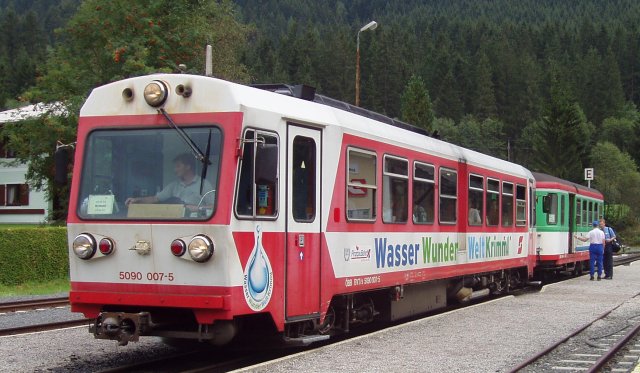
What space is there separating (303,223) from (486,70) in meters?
108

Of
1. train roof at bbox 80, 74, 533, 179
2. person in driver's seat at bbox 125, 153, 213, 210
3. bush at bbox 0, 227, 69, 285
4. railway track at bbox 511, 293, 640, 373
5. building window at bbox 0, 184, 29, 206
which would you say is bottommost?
railway track at bbox 511, 293, 640, 373

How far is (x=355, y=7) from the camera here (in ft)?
620

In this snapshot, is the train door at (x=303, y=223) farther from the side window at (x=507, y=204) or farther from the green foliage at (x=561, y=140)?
the green foliage at (x=561, y=140)

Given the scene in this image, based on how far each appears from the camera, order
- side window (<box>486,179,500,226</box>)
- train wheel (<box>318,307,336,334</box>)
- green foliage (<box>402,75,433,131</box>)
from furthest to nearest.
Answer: green foliage (<box>402,75,433,131</box>)
side window (<box>486,179,500,226</box>)
train wheel (<box>318,307,336,334</box>)

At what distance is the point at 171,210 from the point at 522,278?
43.5 ft

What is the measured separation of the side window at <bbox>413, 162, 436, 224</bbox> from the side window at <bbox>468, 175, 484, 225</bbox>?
7.10 feet

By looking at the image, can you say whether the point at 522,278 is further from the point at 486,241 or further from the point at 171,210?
the point at 171,210

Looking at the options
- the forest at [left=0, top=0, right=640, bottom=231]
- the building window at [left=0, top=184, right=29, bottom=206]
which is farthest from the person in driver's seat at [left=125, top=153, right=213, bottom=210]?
the building window at [left=0, top=184, right=29, bottom=206]

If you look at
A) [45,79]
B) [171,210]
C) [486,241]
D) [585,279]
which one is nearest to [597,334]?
[486,241]

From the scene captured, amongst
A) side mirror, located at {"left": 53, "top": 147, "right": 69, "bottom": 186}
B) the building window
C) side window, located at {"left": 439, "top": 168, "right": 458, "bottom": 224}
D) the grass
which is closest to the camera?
side mirror, located at {"left": 53, "top": 147, "right": 69, "bottom": 186}

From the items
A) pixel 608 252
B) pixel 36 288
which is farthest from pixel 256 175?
pixel 608 252

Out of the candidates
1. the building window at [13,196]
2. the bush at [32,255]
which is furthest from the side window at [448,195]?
the building window at [13,196]

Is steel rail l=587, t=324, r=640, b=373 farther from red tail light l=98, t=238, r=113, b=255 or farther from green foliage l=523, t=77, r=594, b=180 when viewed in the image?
green foliage l=523, t=77, r=594, b=180

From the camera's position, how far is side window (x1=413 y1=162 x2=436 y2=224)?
12.8 m
